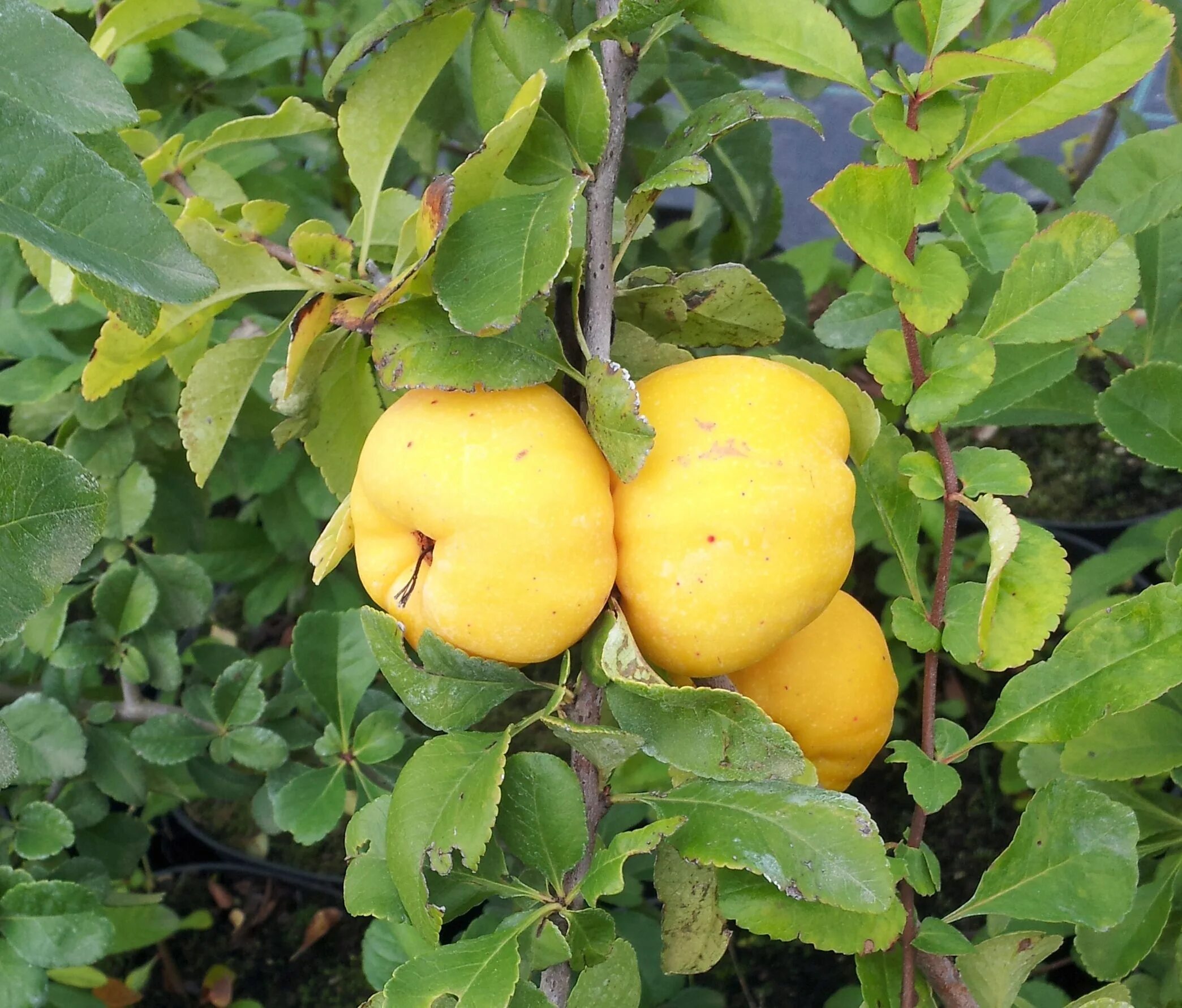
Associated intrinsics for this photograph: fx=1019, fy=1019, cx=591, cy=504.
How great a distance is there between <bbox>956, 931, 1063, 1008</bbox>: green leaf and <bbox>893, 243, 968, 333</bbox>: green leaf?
33 centimetres

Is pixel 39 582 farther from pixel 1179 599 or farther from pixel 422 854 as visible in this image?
pixel 1179 599

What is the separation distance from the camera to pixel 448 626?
0.43 meters

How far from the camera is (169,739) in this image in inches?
31.2

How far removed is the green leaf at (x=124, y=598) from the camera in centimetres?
80

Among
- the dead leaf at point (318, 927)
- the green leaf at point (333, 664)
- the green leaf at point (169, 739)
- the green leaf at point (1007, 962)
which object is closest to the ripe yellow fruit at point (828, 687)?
the green leaf at point (1007, 962)

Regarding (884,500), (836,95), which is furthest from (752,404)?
(836,95)

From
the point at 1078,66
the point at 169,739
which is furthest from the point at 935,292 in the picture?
the point at 169,739

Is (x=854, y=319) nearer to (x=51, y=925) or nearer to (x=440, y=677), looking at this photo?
(x=440, y=677)

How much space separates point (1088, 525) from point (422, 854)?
1.21 metres

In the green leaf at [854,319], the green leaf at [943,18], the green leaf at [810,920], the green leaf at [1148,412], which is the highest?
the green leaf at [943,18]

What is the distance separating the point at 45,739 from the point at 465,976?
49cm

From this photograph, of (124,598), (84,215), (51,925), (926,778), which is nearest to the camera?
(84,215)

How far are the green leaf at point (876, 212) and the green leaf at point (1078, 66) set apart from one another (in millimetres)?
39

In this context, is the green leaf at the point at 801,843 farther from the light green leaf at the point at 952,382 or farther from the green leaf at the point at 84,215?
the green leaf at the point at 84,215
